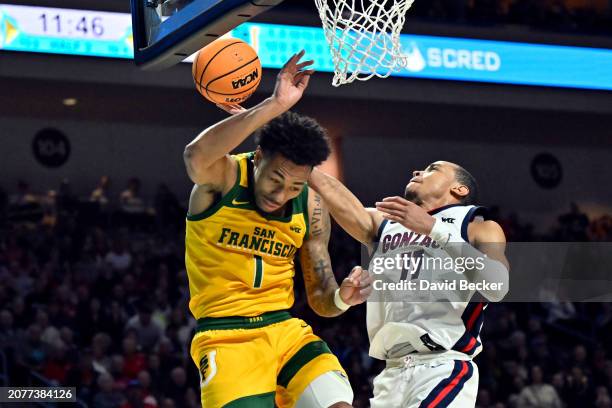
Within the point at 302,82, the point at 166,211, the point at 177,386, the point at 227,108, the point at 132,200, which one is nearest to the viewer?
the point at 302,82

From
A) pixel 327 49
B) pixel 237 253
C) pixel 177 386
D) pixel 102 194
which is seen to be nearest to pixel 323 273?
pixel 237 253

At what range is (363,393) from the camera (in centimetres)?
1061

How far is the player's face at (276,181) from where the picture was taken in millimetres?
4391

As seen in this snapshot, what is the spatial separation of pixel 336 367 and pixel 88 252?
26.9 feet

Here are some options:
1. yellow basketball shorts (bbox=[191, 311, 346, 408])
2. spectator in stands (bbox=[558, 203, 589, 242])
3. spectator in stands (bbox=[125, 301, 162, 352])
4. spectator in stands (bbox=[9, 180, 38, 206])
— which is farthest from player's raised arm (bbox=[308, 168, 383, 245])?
spectator in stands (bbox=[558, 203, 589, 242])

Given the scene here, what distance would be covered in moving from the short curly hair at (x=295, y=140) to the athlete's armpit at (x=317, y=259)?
32cm

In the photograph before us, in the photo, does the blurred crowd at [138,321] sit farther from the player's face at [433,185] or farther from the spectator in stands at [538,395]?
the player's face at [433,185]

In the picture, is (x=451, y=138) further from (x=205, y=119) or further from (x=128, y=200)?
(x=128, y=200)

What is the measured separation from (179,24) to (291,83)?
644mm

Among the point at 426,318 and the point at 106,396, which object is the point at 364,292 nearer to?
the point at 426,318

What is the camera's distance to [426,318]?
4738 millimetres

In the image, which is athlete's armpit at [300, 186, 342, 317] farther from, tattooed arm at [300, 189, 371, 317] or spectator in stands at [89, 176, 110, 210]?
spectator in stands at [89, 176, 110, 210]

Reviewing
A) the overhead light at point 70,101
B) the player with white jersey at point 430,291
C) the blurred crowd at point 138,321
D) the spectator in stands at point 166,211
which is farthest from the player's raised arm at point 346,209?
the overhead light at point 70,101

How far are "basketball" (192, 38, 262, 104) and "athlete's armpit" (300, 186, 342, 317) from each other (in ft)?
1.92
